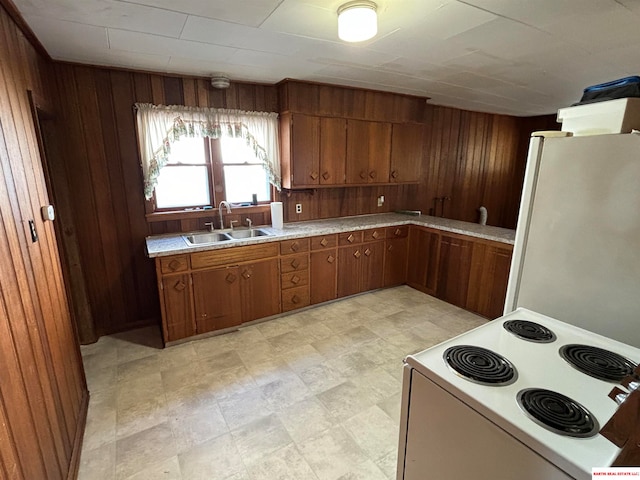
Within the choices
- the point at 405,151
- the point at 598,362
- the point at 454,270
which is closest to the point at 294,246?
the point at 454,270

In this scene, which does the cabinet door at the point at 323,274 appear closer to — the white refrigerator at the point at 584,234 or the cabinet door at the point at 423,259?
the cabinet door at the point at 423,259

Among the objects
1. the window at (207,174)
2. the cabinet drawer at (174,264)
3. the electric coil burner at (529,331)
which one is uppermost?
the window at (207,174)

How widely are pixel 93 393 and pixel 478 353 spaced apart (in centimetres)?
259

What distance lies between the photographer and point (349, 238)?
12.1 feet

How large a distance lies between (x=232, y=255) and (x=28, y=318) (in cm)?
166

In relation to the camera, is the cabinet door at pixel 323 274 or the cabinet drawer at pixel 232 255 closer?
the cabinet drawer at pixel 232 255

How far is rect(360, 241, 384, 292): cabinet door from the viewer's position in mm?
3900

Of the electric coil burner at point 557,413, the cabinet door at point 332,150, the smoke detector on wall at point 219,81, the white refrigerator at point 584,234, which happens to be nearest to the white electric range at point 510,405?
the electric coil burner at point 557,413

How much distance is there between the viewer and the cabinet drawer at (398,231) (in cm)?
402

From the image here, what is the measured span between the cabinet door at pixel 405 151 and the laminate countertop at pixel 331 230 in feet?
1.90

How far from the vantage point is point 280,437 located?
6.33ft

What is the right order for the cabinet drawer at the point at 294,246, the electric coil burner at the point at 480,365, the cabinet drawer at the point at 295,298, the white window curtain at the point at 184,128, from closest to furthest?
1. the electric coil burner at the point at 480,365
2. the white window curtain at the point at 184,128
3. the cabinet drawer at the point at 294,246
4. the cabinet drawer at the point at 295,298

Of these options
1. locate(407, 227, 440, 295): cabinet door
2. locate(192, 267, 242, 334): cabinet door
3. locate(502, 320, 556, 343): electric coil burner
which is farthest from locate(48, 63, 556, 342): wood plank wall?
locate(502, 320, 556, 343): electric coil burner

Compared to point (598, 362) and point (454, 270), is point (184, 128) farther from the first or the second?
point (598, 362)
